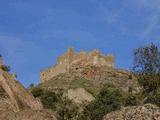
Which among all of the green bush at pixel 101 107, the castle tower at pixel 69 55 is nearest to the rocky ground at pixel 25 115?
the green bush at pixel 101 107

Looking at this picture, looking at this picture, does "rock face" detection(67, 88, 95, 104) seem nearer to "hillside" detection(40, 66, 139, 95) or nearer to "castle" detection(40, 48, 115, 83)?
"hillside" detection(40, 66, 139, 95)

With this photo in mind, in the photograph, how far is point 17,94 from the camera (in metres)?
36.6

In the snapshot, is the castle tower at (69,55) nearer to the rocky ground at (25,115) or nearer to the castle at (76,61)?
the castle at (76,61)

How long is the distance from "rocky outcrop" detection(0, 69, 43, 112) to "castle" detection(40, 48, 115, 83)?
128 m

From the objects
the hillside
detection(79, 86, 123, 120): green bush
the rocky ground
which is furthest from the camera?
the hillside

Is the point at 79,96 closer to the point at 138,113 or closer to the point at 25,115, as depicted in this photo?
the point at 25,115

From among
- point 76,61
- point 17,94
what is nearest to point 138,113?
point 17,94

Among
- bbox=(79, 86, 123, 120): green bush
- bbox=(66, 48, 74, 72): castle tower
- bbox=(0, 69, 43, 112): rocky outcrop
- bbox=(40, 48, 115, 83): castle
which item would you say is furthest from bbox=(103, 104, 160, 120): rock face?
bbox=(66, 48, 74, 72): castle tower

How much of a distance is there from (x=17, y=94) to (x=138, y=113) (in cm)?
1845

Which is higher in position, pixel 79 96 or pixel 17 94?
pixel 79 96

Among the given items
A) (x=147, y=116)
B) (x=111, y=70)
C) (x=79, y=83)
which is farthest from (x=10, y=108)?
(x=111, y=70)

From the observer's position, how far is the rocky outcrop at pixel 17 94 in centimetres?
3531

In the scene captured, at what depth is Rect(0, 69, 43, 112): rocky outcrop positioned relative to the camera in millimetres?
35312

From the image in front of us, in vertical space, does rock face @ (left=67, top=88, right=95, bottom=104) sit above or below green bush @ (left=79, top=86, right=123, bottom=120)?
above
